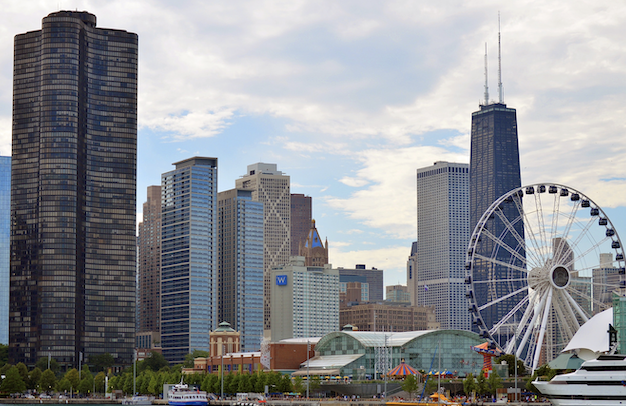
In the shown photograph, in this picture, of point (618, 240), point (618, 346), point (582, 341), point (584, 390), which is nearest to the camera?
point (584, 390)

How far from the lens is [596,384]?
4646 inches

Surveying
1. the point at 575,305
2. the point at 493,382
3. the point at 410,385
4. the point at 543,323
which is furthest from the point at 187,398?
the point at 575,305

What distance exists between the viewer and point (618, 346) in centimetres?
13100

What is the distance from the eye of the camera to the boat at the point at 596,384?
4567 inches

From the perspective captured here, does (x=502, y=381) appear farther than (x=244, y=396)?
No

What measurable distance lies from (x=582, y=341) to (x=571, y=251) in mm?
16884

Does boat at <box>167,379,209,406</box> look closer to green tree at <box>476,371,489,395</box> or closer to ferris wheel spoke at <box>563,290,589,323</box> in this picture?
green tree at <box>476,371,489,395</box>

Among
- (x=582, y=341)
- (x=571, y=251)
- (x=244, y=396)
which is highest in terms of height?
(x=571, y=251)

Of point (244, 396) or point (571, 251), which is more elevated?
point (571, 251)

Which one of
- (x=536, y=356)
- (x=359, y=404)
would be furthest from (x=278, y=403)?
(x=536, y=356)

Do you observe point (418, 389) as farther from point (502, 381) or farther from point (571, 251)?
point (571, 251)

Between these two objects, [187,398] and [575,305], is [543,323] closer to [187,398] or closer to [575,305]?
[575,305]

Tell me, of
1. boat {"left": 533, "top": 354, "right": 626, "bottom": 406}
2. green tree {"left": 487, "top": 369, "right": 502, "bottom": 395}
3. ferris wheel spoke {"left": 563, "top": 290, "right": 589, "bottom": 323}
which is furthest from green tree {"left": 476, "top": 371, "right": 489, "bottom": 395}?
boat {"left": 533, "top": 354, "right": 626, "bottom": 406}

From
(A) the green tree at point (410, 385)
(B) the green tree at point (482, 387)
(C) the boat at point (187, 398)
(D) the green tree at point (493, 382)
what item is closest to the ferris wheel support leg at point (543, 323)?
(D) the green tree at point (493, 382)
